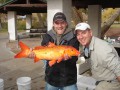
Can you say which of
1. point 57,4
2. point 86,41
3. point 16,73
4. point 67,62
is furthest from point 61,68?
point 16,73

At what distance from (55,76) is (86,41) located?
93 cm

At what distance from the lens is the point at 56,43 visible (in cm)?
375

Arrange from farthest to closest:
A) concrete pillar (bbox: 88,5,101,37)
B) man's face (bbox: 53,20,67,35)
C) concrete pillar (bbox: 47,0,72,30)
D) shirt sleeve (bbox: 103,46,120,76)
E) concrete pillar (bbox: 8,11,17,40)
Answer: concrete pillar (bbox: 8,11,17,40)
concrete pillar (bbox: 88,5,101,37)
concrete pillar (bbox: 47,0,72,30)
man's face (bbox: 53,20,67,35)
shirt sleeve (bbox: 103,46,120,76)

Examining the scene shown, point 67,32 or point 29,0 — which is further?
point 29,0

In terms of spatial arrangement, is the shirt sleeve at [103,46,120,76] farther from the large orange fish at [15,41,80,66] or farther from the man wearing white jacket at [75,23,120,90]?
the large orange fish at [15,41,80,66]

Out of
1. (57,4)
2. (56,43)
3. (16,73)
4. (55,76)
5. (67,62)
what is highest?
(57,4)

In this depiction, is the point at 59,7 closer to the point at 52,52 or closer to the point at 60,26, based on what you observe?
the point at 60,26

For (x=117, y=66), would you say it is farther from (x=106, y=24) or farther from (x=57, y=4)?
(x=106, y=24)

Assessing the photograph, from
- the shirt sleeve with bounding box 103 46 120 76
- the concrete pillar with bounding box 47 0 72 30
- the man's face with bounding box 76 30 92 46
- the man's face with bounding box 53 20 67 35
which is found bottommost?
the shirt sleeve with bounding box 103 46 120 76

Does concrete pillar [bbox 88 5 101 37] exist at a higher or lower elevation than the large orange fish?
higher

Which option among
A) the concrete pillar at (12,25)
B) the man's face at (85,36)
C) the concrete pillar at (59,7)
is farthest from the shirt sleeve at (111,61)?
the concrete pillar at (12,25)

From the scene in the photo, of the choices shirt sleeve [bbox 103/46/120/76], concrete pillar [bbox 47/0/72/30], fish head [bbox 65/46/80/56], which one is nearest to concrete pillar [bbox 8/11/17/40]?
concrete pillar [bbox 47/0/72/30]

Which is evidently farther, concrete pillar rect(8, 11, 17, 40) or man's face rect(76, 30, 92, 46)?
concrete pillar rect(8, 11, 17, 40)

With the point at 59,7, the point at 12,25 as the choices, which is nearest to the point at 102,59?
the point at 59,7
